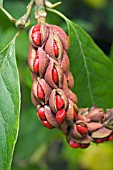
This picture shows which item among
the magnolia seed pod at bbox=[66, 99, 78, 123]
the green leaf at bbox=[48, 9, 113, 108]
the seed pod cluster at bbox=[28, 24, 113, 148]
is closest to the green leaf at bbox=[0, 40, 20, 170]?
the seed pod cluster at bbox=[28, 24, 113, 148]

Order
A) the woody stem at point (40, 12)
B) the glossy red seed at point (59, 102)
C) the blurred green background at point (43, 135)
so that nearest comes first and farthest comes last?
1. the glossy red seed at point (59, 102)
2. the woody stem at point (40, 12)
3. the blurred green background at point (43, 135)

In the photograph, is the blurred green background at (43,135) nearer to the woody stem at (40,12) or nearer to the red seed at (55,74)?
the woody stem at (40,12)

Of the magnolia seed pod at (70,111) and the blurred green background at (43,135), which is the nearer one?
the magnolia seed pod at (70,111)

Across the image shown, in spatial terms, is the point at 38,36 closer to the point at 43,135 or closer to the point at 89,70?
the point at 89,70

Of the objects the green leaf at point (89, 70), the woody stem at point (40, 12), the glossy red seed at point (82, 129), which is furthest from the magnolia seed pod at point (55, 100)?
the green leaf at point (89, 70)

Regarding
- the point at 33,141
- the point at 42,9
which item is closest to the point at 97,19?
the point at 33,141

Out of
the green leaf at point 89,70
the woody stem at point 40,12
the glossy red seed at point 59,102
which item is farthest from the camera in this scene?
the green leaf at point 89,70

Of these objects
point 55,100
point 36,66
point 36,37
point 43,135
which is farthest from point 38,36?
point 43,135
